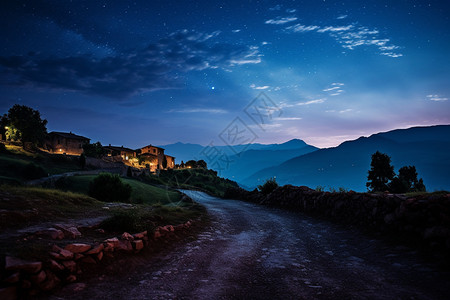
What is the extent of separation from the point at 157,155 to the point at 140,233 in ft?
344

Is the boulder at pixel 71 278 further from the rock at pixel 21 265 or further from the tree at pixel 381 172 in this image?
the tree at pixel 381 172

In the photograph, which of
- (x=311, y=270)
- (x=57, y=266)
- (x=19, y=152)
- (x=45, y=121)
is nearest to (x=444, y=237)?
(x=311, y=270)

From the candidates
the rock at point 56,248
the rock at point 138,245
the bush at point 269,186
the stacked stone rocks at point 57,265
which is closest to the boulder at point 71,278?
the stacked stone rocks at point 57,265

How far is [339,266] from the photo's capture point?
5238 mm

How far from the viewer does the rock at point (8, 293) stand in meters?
2.89

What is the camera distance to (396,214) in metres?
7.25

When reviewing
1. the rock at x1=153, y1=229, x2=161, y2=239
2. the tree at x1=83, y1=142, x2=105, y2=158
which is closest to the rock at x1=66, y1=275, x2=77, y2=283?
the rock at x1=153, y1=229, x2=161, y2=239

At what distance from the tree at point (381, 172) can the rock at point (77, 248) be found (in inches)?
2028

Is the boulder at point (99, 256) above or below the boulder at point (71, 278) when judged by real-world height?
above

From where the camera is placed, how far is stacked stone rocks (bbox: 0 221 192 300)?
3125mm

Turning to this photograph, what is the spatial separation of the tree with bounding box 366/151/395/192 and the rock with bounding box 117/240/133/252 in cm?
5048

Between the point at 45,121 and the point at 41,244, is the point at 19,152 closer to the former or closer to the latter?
the point at 45,121

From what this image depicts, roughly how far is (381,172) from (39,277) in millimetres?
53655

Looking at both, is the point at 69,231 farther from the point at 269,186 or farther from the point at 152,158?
the point at 152,158
